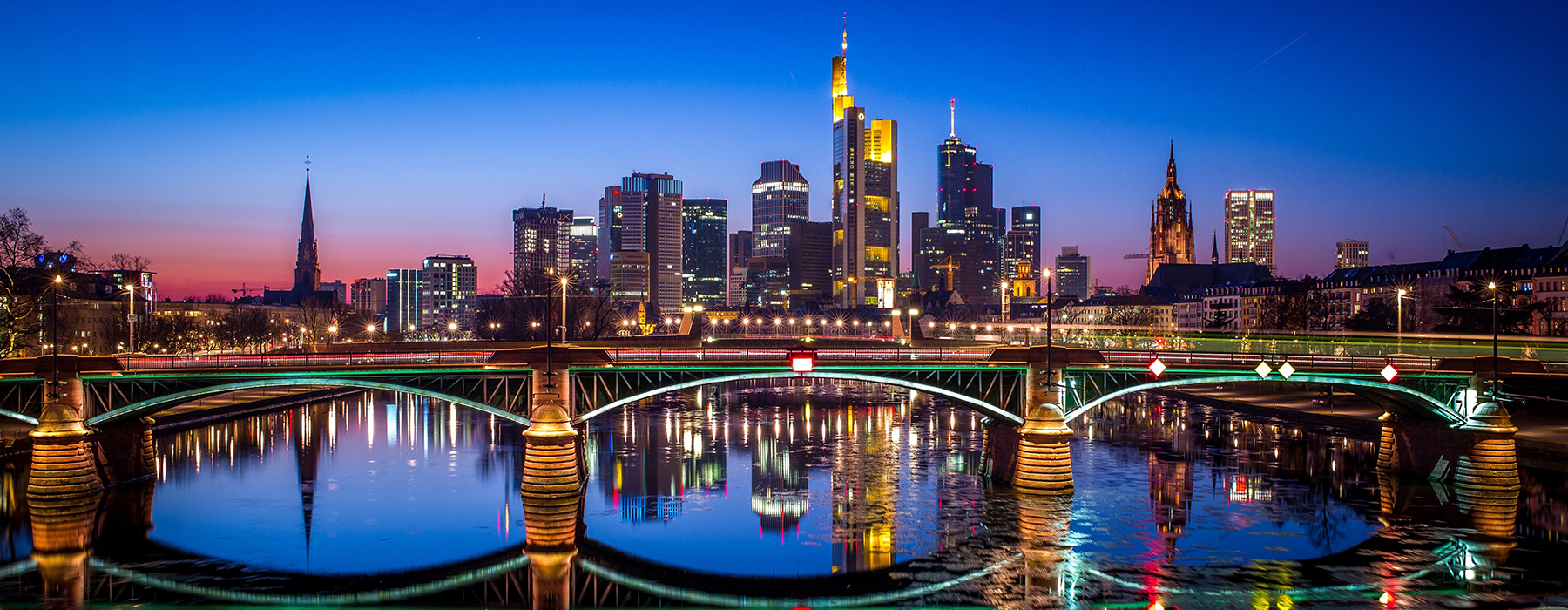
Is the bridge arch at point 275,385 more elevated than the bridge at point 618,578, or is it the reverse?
the bridge arch at point 275,385

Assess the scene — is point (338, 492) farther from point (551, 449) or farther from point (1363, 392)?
point (1363, 392)

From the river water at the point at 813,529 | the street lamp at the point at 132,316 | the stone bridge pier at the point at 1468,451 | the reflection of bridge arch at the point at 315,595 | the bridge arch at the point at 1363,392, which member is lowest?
the reflection of bridge arch at the point at 315,595

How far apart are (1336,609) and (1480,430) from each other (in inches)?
1203

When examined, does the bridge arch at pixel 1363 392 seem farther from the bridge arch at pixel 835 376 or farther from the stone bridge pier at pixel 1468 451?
Result: the bridge arch at pixel 835 376

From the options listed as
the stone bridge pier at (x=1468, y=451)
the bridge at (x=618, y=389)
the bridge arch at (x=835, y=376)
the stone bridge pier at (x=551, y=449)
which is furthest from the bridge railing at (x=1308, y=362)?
the stone bridge pier at (x=551, y=449)

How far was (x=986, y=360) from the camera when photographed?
60094mm

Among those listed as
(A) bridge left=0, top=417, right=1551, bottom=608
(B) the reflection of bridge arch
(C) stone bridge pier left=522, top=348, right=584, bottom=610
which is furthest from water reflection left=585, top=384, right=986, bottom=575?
(B) the reflection of bridge arch

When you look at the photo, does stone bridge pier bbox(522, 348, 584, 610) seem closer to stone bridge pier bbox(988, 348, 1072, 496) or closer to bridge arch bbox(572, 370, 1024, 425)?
bridge arch bbox(572, 370, 1024, 425)

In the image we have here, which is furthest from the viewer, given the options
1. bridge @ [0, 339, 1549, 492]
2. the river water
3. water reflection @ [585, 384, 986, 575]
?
bridge @ [0, 339, 1549, 492]

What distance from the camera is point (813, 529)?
166ft

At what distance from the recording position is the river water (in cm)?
4062

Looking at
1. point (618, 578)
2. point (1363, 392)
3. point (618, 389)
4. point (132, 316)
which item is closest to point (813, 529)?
point (618, 578)

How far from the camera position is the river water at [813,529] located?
40625 mm

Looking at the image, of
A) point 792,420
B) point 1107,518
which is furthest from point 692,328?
point 1107,518
